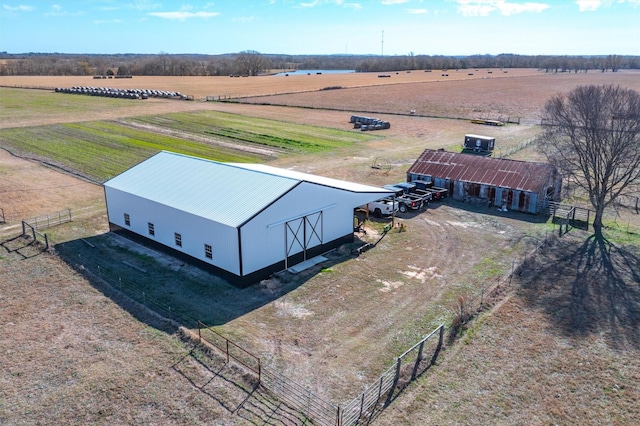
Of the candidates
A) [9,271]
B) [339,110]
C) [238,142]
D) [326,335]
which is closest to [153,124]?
[238,142]

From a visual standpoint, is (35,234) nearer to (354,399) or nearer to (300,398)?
(300,398)

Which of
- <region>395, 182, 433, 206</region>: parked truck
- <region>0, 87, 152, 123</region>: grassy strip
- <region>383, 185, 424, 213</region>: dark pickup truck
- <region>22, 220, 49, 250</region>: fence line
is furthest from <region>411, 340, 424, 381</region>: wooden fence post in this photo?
<region>0, 87, 152, 123</region>: grassy strip

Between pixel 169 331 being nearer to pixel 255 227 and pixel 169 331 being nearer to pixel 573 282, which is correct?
A: pixel 255 227

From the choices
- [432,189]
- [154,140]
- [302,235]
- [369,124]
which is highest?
[369,124]

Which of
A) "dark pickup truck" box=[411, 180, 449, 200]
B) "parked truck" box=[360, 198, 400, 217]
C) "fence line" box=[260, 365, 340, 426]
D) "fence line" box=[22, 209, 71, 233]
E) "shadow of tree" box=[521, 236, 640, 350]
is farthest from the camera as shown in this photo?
"dark pickup truck" box=[411, 180, 449, 200]

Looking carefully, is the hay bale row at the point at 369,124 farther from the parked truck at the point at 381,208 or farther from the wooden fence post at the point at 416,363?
the wooden fence post at the point at 416,363

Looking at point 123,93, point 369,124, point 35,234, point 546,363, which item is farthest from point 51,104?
point 546,363

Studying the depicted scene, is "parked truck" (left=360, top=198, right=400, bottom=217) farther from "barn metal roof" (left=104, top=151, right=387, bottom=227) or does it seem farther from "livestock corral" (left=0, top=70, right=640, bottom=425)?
"barn metal roof" (left=104, top=151, right=387, bottom=227)
